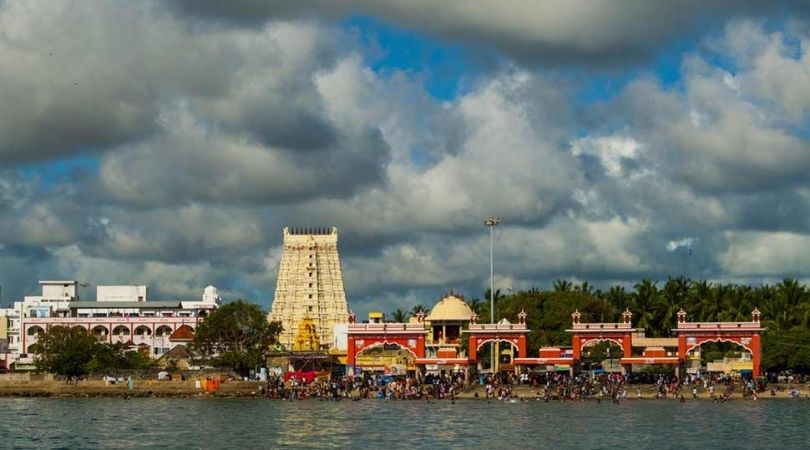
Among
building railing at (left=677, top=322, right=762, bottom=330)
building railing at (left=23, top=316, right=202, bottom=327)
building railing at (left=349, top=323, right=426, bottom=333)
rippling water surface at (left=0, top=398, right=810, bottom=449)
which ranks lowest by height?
rippling water surface at (left=0, top=398, right=810, bottom=449)

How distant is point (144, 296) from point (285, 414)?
8931cm

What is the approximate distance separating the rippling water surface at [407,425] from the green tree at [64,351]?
65.2 ft

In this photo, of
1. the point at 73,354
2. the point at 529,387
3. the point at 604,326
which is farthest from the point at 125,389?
the point at 604,326

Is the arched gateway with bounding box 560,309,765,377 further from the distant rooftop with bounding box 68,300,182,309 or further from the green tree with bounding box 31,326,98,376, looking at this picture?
the distant rooftop with bounding box 68,300,182,309

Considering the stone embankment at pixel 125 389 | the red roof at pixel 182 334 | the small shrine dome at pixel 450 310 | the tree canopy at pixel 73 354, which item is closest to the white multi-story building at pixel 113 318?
the red roof at pixel 182 334

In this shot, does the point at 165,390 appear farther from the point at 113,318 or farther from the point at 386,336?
the point at 113,318

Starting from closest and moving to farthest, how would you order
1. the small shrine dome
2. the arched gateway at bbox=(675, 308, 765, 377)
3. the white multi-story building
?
1. the arched gateway at bbox=(675, 308, 765, 377)
2. the small shrine dome
3. the white multi-story building

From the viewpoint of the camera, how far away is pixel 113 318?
16025 centimetres

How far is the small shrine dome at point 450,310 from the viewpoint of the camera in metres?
139

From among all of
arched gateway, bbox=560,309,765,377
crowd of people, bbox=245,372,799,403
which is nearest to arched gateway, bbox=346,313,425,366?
crowd of people, bbox=245,372,799,403

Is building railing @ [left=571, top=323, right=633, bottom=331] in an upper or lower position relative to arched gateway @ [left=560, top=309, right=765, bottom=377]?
upper

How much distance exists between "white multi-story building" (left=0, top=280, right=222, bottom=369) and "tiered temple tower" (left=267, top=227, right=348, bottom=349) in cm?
937

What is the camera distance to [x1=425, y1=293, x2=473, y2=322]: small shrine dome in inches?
5463

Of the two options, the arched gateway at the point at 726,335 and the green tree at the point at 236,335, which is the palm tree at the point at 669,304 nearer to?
the arched gateway at the point at 726,335
